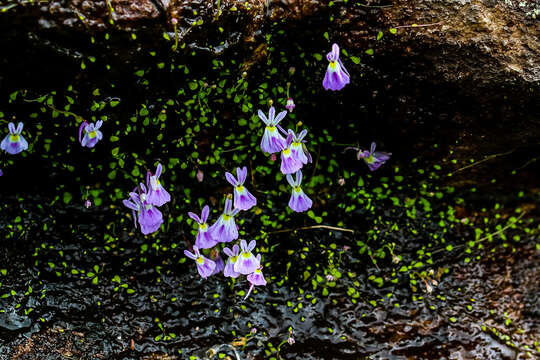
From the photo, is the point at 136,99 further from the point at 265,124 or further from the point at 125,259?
the point at 125,259

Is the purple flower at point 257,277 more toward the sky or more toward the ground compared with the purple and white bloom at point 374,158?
more toward the ground

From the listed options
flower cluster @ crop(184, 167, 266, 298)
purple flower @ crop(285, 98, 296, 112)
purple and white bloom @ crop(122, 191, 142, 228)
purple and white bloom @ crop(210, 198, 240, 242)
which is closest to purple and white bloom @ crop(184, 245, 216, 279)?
flower cluster @ crop(184, 167, 266, 298)

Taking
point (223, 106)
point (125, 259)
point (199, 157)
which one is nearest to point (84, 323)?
point (125, 259)

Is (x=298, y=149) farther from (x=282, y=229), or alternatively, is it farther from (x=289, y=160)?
(x=282, y=229)

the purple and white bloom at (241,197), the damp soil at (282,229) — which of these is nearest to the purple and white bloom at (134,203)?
the damp soil at (282,229)

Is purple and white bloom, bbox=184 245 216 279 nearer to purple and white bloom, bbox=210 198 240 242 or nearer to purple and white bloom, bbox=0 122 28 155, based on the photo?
purple and white bloom, bbox=210 198 240 242

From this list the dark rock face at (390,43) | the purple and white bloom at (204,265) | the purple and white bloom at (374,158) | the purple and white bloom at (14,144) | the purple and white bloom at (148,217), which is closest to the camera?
Result: the dark rock face at (390,43)

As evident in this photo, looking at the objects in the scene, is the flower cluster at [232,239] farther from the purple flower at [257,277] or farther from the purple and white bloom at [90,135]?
the purple and white bloom at [90,135]
